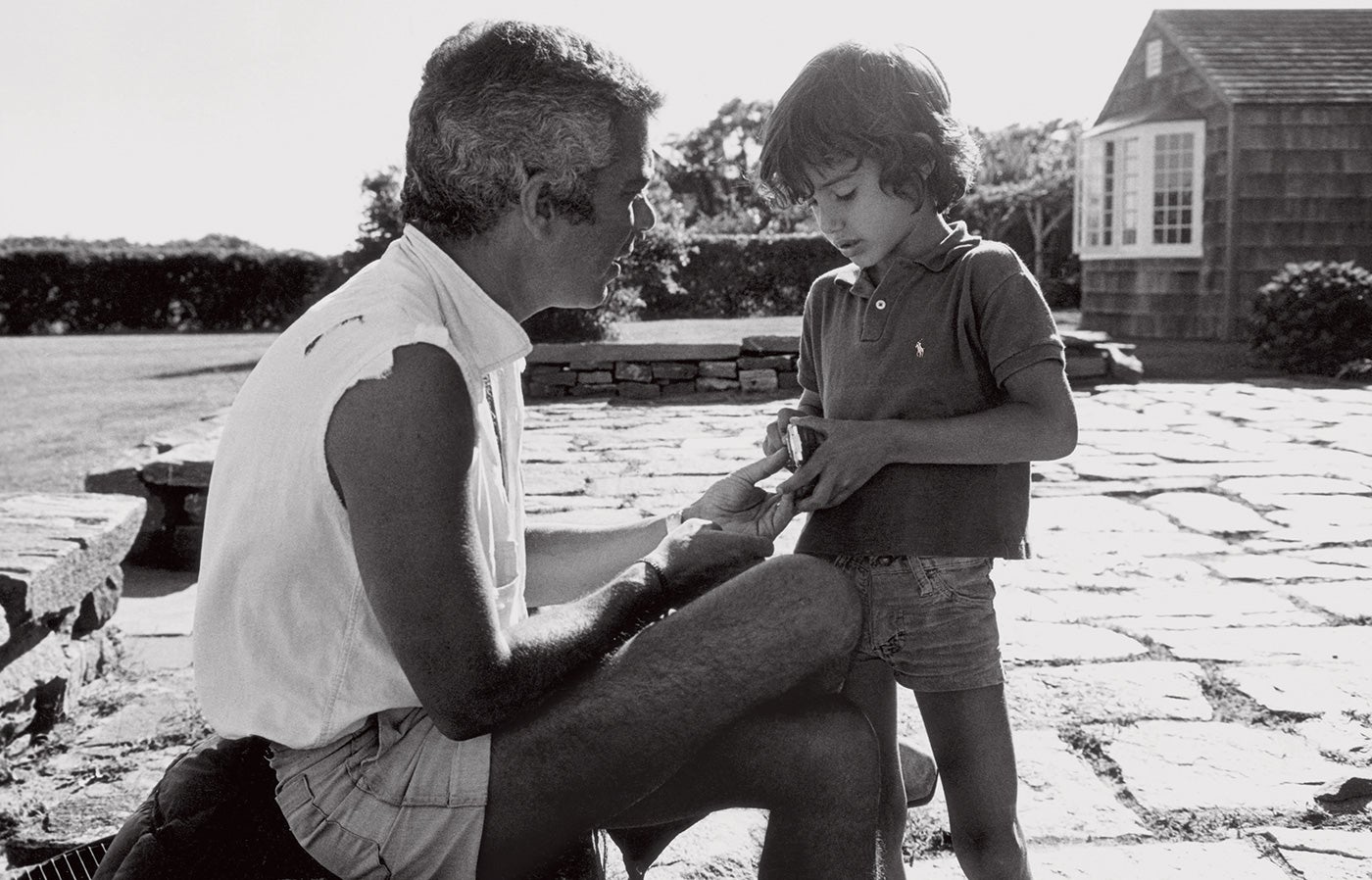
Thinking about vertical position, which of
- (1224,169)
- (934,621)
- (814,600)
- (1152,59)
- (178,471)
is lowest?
(178,471)

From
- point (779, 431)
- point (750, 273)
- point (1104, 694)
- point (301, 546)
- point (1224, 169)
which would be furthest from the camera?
point (750, 273)

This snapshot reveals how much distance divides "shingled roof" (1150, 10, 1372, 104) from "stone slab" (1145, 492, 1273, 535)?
9.86 metres

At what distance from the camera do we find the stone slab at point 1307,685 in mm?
2990

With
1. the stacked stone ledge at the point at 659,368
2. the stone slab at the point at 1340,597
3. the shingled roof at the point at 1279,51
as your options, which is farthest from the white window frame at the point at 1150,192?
the stone slab at the point at 1340,597

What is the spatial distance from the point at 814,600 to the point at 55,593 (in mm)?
2248

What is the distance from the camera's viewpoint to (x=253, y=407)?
162 centimetres

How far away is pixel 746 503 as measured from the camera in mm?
2219


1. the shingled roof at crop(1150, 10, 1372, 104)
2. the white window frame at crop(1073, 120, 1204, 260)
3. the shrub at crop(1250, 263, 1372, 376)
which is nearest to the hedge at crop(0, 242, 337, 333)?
the white window frame at crop(1073, 120, 1204, 260)

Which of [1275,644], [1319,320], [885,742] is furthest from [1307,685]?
[1319,320]

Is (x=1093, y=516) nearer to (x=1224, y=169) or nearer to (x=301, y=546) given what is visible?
(x=301, y=546)

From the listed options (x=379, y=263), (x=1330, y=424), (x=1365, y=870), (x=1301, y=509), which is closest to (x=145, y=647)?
(x=379, y=263)

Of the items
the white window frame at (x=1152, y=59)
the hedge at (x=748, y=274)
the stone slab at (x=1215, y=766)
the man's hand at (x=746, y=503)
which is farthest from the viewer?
the hedge at (x=748, y=274)

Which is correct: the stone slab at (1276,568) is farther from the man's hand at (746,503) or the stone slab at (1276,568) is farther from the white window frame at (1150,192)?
the white window frame at (1150,192)

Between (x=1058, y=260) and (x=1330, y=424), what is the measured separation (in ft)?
53.7
